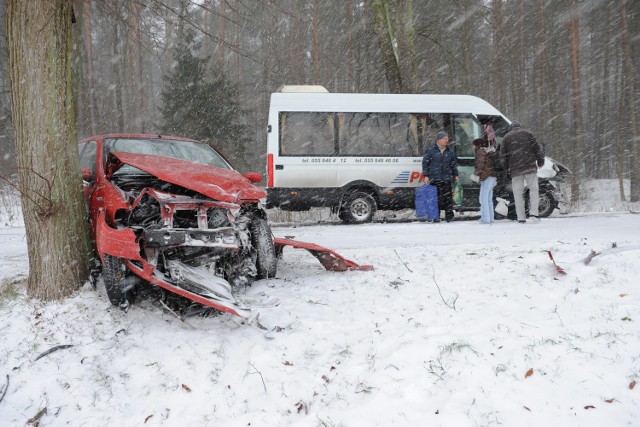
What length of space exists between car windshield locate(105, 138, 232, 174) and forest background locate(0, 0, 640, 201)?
28.4ft

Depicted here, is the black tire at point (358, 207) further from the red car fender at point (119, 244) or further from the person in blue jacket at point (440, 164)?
the red car fender at point (119, 244)

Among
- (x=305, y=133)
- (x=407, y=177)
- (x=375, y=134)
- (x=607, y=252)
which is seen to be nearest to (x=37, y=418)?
(x=607, y=252)

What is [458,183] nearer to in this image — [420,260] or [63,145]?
[420,260]

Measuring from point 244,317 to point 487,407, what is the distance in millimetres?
1994

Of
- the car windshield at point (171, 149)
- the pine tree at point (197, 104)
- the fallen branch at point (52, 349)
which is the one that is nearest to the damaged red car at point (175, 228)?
the car windshield at point (171, 149)

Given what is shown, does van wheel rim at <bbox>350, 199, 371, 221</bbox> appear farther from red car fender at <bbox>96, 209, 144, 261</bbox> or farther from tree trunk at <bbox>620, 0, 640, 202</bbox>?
tree trunk at <bbox>620, 0, 640, 202</bbox>

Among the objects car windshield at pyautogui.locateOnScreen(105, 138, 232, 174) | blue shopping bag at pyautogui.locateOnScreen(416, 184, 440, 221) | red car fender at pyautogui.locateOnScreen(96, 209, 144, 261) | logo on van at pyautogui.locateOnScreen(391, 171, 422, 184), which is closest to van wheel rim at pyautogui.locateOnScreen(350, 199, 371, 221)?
logo on van at pyautogui.locateOnScreen(391, 171, 422, 184)

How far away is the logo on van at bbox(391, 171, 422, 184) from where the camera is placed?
36.6ft

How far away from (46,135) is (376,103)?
761 cm

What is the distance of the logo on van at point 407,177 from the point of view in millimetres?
11156

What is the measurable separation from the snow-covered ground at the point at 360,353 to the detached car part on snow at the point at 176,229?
0.31 meters

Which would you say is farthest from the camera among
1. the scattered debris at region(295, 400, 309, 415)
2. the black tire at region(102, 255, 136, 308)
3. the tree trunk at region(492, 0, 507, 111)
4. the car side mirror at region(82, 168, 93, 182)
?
the tree trunk at region(492, 0, 507, 111)

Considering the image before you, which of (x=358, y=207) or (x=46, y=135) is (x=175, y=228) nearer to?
(x=46, y=135)

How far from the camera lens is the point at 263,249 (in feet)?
17.8
